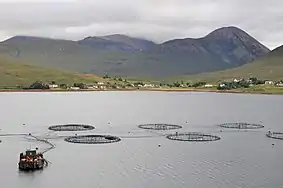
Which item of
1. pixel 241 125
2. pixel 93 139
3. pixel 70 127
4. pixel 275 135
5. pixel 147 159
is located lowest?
pixel 147 159

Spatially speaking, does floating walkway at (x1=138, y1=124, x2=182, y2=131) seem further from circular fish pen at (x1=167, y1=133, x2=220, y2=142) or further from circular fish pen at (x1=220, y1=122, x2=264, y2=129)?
circular fish pen at (x1=220, y1=122, x2=264, y2=129)

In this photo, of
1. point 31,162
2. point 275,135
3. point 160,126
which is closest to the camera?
point 31,162

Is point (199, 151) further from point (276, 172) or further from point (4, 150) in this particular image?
point (4, 150)

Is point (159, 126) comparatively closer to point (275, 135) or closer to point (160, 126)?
point (160, 126)

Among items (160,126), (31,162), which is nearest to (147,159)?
(31,162)

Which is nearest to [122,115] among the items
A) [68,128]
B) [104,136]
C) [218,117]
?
[218,117]

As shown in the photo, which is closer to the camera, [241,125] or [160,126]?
[160,126]

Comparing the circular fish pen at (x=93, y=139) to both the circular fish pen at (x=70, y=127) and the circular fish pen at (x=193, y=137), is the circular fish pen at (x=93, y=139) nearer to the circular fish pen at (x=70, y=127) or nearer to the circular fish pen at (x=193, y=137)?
the circular fish pen at (x=193, y=137)

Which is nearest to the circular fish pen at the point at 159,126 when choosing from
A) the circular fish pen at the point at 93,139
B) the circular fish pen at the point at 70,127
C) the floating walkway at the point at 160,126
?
the floating walkway at the point at 160,126
